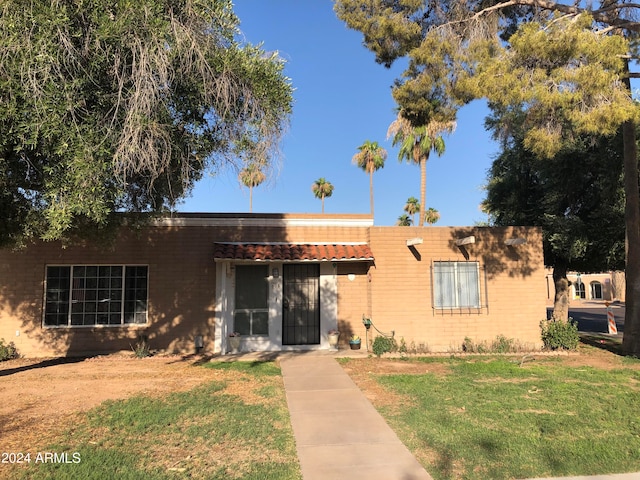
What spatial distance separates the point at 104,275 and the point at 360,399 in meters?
8.03

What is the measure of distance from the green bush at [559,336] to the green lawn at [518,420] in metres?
2.42

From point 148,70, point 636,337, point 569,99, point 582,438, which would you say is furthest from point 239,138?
point 636,337

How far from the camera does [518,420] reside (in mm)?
6285

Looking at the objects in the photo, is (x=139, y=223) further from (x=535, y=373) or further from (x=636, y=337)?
(x=636, y=337)

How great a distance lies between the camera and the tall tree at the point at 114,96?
18.6 feet

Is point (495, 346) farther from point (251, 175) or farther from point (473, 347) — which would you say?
point (251, 175)

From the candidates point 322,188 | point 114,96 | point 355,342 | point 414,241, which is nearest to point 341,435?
point 114,96

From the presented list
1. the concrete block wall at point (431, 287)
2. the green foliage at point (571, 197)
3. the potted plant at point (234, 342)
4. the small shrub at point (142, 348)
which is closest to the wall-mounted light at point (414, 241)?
the concrete block wall at point (431, 287)

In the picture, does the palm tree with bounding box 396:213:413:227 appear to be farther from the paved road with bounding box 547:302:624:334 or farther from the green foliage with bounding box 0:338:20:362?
the green foliage with bounding box 0:338:20:362

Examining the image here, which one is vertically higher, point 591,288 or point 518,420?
point 591,288

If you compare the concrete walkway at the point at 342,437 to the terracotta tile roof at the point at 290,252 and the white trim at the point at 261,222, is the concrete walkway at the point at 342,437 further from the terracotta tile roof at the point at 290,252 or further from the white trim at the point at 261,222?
the white trim at the point at 261,222

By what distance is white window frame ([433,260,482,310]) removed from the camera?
491 inches

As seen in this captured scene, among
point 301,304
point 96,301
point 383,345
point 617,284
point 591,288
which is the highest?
point 617,284

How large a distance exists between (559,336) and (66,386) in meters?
12.1
